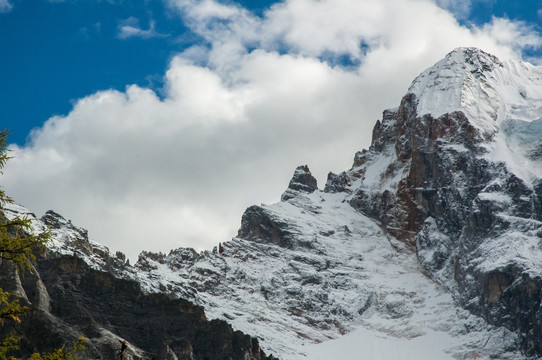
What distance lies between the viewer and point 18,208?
194m

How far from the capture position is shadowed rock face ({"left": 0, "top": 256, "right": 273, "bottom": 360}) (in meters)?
145

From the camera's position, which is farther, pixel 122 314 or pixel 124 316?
pixel 122 314

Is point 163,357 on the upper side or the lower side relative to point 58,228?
lower

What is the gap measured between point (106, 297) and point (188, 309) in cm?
1577

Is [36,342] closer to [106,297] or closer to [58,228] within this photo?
[106,297]

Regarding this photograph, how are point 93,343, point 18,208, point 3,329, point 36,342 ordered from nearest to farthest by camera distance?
point 3,329
point 36,342
point 93,343
point 18,208

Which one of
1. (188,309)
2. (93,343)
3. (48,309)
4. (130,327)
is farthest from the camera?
(188,309)

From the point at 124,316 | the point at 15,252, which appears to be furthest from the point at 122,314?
the point at 15,252

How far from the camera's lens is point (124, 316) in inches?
6447

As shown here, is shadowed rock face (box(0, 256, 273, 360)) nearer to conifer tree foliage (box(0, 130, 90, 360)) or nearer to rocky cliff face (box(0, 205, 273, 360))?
rocky cliff face (box(0, 205, 273, 360))

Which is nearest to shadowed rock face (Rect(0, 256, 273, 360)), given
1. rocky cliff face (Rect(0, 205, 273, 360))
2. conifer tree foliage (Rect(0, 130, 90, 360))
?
rocky cliff face (Rect(0, 205, 273, 360))

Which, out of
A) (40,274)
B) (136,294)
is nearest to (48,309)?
(40,274)

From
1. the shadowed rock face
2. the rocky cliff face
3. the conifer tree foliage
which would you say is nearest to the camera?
the conifer tree foliage

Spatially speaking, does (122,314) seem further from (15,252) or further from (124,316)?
(15,252)
